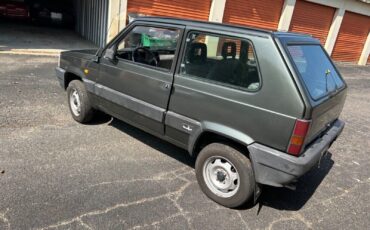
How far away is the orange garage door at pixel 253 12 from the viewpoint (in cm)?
1201

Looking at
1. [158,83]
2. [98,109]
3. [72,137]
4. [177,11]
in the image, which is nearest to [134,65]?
[158,83]

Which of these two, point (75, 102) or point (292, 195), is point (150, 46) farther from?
point (292, 195)

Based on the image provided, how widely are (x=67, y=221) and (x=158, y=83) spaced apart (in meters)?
1.67

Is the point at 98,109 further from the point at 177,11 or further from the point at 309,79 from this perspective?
the point at 177,11

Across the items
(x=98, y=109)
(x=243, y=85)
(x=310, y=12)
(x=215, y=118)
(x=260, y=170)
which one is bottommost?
(x=98, y=109)

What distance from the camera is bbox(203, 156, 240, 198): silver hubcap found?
3068 millimetres

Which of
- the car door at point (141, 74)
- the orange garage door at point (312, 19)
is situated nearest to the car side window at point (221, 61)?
the car door at point (141, 74)

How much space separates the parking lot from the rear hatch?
34.2 inches

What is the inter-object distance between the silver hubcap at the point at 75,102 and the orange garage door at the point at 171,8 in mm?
6142

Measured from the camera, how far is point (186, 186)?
344 centimetres

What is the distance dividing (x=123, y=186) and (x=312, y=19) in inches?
564

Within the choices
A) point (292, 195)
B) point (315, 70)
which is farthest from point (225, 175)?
point (315, 70)

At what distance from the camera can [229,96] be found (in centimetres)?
289

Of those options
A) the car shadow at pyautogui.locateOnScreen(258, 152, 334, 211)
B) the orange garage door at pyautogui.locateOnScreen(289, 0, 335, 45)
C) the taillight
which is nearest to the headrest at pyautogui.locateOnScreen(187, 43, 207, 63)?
the taillight
